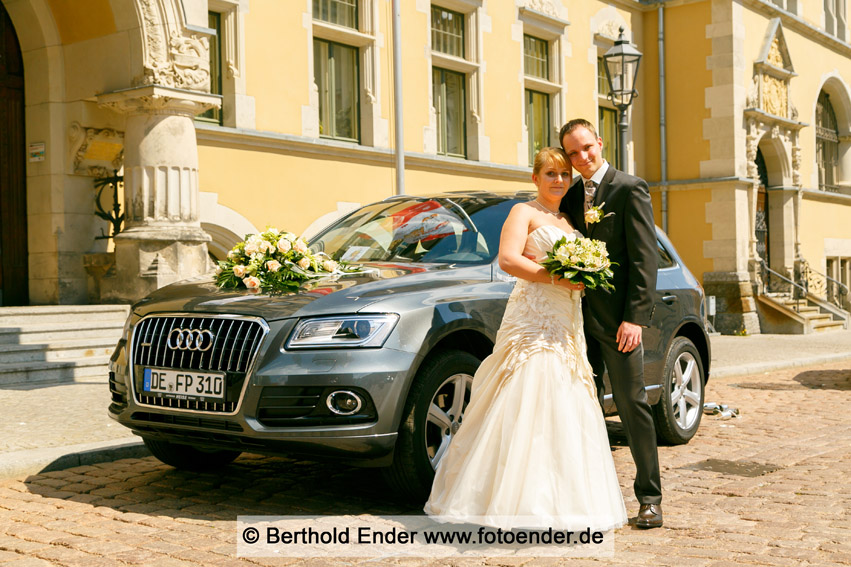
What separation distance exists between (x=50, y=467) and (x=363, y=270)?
94.7 inches

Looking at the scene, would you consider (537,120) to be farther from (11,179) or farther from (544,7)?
(11,179)

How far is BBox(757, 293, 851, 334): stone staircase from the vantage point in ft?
74.1

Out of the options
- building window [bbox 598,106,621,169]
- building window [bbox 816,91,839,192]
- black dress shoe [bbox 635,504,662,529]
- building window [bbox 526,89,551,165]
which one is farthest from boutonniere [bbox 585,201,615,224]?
building window [bbox 816,91,839,192]

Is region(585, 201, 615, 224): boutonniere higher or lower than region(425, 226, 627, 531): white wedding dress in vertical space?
higher

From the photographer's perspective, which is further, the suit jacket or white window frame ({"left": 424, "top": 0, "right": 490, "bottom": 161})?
white window frame ({"left": 424, "top": 0, "right": 490, "bottom": 161})

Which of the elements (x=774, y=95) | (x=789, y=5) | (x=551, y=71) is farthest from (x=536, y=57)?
(x=789, y=5)

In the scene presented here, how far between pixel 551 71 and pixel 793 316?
26.4 feet

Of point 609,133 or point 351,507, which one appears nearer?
point 351,507

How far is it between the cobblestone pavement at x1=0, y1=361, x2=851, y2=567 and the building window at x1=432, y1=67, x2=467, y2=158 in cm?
1097

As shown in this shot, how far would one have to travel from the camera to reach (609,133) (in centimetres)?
2306

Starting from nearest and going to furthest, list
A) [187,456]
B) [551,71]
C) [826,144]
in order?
[187,456] < [551,71] < [826,144]

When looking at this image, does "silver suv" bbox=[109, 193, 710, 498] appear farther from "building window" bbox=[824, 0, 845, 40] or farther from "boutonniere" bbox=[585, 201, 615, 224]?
"building window" bbox=[824, 0, 845, 40]

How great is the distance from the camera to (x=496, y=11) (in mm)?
18453

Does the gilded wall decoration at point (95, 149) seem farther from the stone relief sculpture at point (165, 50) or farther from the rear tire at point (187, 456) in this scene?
the rear tire at point (187, 456)
